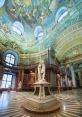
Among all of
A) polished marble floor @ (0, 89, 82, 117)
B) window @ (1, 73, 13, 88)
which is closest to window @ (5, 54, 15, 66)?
window @ (1, 73, 13, 88)

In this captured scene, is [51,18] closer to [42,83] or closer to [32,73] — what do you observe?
[32,73]

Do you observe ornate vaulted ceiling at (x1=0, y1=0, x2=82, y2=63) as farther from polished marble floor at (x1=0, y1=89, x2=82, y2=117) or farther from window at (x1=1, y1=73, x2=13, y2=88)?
polished marble floor at (x1=0, y1=89, x2=82, y2=117)

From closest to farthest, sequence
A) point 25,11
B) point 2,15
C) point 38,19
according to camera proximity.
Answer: point 2,15, point 25,11, point 38,19

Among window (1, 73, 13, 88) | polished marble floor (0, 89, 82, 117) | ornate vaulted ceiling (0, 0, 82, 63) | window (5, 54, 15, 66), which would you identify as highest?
ornate vaulted ceiling (0, 0, 82, 63)

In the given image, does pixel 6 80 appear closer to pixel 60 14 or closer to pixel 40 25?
pixel 40 25

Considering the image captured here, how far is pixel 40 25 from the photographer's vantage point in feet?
61.3

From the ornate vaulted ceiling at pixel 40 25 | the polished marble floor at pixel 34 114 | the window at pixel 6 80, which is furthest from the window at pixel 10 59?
the polished marble floor at pixel 34 114

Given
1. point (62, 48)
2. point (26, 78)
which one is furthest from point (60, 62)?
point (26, 78)

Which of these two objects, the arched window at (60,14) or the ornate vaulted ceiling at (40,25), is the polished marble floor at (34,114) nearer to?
the ornate vaulted ceiling at (40,25)

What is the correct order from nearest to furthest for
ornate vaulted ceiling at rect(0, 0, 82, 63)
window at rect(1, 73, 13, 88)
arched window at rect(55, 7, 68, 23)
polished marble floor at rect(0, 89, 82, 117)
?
1. polished marble floor at rect(0, 89, 82, 117)
2. window at rect(1, 73, 13, 88)
3. ornate vaulted ceiling at rect(0, 0, 82, 63)
4. arched window at rect(55, 7, 68, 23)

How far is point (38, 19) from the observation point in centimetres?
1845

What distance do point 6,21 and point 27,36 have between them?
5090 millimetres

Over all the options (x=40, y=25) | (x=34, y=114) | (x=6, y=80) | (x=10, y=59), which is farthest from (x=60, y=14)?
(x=34, y=114)

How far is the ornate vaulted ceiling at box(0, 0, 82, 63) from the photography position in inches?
547
